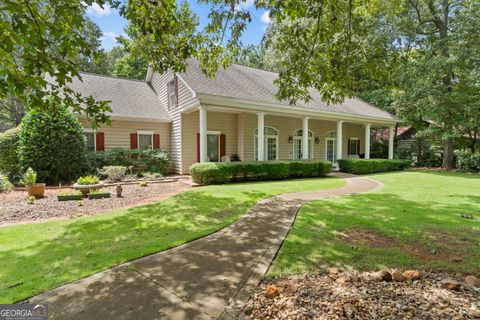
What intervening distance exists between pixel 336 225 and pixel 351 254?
143 cm

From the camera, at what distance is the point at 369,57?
5.73 metres

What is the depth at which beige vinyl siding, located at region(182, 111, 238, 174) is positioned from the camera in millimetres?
13398

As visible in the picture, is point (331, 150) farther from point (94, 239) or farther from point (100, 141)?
point (94, 239)

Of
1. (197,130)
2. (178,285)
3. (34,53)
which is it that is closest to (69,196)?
(34,53)

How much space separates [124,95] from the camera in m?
14.6

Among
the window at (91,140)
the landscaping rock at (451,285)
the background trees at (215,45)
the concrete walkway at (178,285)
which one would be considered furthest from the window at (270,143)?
the landscaping rock at (451,285)

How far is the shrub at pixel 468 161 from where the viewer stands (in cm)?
1720

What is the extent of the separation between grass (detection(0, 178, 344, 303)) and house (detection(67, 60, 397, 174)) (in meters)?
5.35

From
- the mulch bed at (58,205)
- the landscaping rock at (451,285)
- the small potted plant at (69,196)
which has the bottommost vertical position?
the mulch bed at (58,205)

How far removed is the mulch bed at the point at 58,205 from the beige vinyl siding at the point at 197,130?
448cm

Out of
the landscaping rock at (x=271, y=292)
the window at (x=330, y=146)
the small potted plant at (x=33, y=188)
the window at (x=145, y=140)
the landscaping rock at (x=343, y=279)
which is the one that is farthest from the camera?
the window at (x=330, y=146)

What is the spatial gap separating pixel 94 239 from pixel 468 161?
22.9 meters

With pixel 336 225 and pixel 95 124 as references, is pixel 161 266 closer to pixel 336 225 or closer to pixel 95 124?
pixel 95 124

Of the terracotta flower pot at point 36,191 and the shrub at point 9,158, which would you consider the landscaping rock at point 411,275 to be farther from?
the shrub at point 9,158
